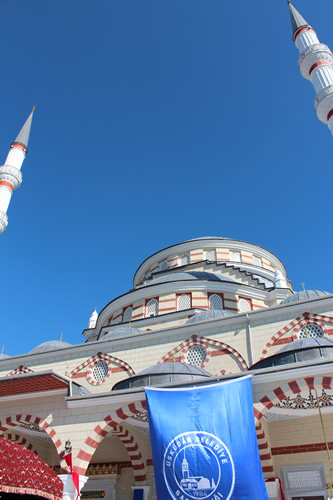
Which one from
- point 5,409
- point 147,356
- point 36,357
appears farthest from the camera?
point 36,357

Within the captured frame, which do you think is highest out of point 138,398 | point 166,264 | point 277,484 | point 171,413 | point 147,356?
point 166,264

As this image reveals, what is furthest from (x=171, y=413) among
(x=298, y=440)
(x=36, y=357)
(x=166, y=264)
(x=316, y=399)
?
(x=166, y=264)

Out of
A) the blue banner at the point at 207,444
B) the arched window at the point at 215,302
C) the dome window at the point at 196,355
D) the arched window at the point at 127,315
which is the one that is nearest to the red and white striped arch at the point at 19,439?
the dome window at the point at 196,355

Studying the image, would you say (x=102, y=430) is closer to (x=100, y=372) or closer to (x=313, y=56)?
(x=100, y=372)

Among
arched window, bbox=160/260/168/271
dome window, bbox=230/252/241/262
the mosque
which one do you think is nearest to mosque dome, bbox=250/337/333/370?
the mosque

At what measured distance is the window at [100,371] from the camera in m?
13.1

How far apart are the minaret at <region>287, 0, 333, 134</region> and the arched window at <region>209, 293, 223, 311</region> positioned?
785cm

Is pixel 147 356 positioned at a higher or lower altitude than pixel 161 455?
higher

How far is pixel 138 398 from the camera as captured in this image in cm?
816

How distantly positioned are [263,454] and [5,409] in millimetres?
6109

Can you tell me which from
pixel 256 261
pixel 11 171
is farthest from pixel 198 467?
pixel 11 171

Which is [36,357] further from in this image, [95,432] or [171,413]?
[171,413]

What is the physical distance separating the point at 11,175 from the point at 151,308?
9265 mm

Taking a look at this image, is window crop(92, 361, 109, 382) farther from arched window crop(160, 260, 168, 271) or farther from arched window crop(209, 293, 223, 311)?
arched window crop(160, 260, 168, 271)
